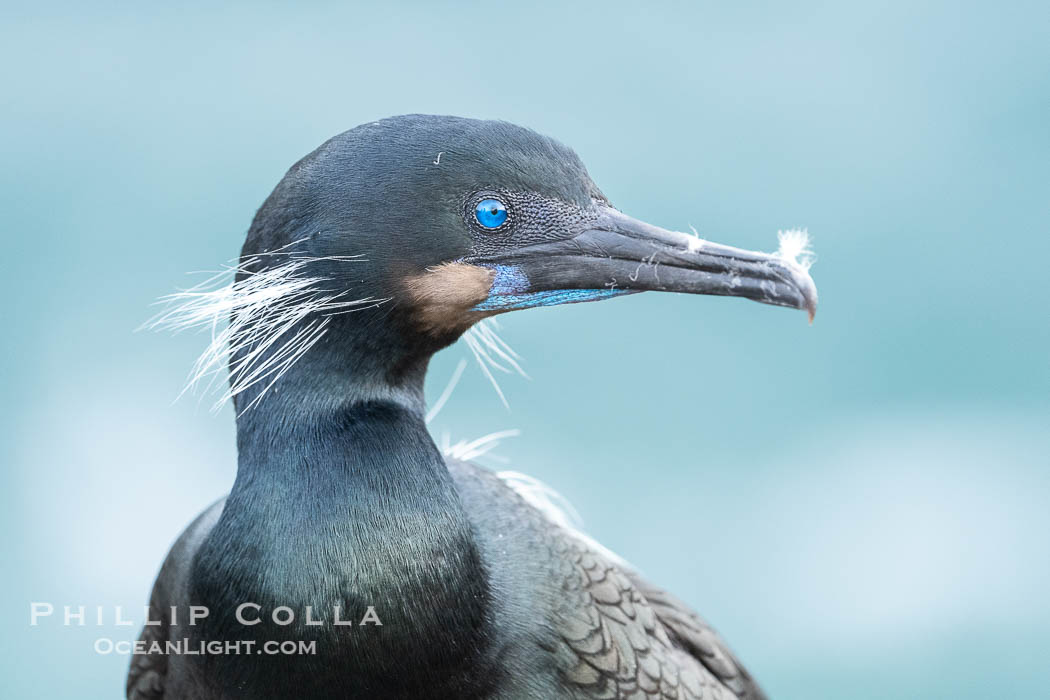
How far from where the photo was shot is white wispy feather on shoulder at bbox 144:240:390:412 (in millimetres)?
2244

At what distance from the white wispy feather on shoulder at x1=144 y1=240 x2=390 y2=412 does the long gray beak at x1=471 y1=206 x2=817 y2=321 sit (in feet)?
0.93

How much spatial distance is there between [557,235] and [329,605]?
0.80 meters

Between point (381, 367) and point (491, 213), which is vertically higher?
point (491, 213)

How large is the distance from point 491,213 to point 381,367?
0.36 metres

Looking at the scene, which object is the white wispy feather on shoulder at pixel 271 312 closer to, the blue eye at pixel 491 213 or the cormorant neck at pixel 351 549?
the cormorant neck at pixel 351 549

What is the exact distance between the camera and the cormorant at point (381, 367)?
88.0 inches

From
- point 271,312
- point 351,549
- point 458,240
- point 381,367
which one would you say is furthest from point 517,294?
point 351,549

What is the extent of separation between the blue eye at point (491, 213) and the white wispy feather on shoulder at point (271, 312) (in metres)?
0.24

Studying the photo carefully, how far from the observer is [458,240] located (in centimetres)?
226

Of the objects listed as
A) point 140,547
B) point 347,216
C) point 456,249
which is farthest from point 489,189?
point 140,547

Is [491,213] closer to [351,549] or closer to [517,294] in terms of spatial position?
[517,294]

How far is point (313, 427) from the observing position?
2.29 metres

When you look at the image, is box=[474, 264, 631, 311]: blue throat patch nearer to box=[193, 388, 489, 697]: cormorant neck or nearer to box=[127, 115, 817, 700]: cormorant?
box=[127, 115, 817, 700]: cormorant

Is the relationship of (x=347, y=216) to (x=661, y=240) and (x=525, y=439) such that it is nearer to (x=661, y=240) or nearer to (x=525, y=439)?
(x=661, y=240)
